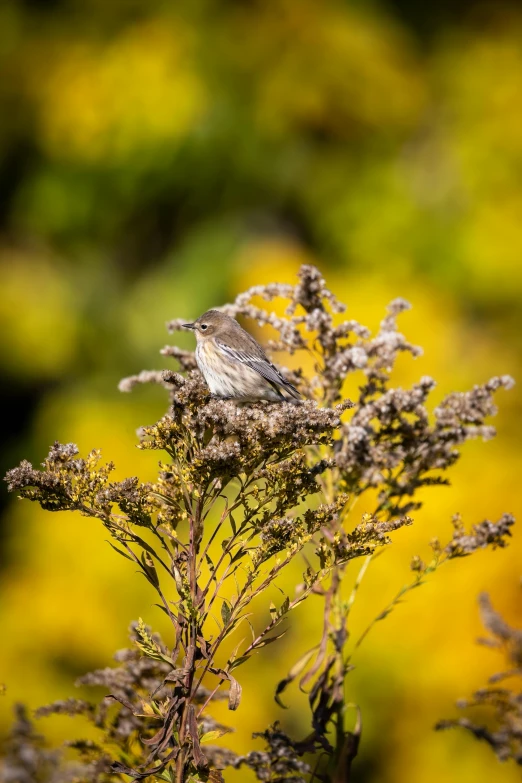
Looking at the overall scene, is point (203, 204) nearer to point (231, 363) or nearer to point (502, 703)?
point (231, 363)

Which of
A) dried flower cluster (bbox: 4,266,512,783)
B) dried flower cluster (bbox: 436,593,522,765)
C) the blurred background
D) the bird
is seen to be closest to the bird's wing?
the bird

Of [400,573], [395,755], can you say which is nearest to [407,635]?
[400,573]

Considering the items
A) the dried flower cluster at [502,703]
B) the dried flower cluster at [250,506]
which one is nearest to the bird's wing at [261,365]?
the dried flower cluster at [250,506]

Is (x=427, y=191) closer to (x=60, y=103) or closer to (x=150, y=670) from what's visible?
(x=60, y=103)

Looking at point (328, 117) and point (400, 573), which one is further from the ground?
point (328, 117)

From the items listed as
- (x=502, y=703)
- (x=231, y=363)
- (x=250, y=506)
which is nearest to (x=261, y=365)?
(x=231, y=363)
